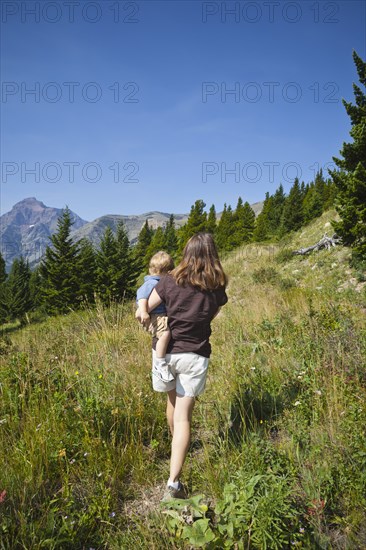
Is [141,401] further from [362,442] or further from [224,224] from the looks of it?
[224,224]

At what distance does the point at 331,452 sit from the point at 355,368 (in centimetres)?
119

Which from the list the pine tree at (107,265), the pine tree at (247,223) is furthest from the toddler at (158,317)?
the pine tree at (247,223)

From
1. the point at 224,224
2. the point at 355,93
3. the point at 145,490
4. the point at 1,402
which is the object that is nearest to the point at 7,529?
the point at 145,490

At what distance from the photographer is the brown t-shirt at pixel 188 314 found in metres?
2.26

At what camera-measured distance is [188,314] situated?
2248 millimetres

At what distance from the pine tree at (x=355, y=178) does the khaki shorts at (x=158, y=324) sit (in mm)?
7610

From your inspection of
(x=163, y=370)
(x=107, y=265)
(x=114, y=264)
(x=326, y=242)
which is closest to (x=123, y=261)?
(x=114, y=264)

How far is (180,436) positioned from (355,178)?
8.09m

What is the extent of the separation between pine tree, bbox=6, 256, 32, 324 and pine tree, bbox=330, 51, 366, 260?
4329cm

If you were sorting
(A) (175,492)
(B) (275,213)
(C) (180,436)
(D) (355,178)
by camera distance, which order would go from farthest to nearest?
(B) (275,213) → (D) (355,178) → (C) (180,436) → (A) (175,492)

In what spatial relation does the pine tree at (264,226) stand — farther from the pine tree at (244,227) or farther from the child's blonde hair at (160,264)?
the child's blonde hair at (160,264)

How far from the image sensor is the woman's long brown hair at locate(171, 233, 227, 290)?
2.24 metres

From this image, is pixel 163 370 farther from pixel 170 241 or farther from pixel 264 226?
pixel 170 241

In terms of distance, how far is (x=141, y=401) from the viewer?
3.02 m
